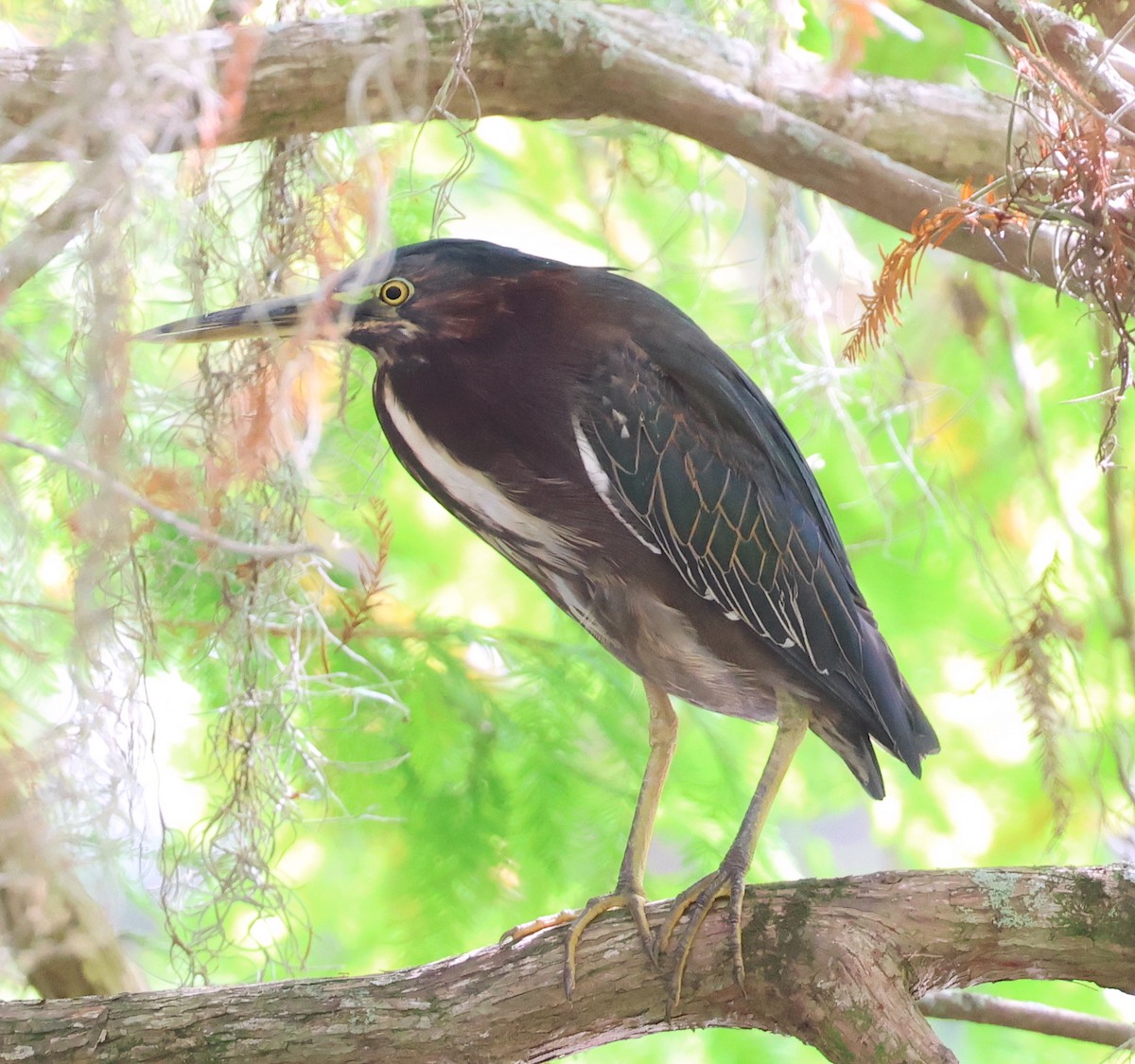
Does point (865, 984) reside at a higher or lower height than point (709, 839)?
lower

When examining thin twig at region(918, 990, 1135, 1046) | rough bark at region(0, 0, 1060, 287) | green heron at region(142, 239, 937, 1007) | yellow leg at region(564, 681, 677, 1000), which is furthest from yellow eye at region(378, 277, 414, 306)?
thin twig at region(918, 990, 1135, 1046)

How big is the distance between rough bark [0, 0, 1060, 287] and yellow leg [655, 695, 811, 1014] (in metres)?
0.61

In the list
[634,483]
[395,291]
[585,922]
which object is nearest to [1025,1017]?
[585,922]

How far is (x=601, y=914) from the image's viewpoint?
1448 mm

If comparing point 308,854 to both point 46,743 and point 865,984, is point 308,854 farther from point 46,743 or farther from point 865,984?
point 865,984

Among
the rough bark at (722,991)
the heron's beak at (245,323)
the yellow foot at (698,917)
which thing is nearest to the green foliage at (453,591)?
the heron's beak at (245,323)

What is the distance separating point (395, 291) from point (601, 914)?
76 cm

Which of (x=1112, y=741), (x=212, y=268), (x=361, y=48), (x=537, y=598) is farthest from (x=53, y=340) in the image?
(x=1112, y=741)

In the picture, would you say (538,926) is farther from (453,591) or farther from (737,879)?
(453,591)

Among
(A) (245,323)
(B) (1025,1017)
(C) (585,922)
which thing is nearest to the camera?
(A) (245,323)

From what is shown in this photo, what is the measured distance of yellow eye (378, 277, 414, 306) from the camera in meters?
1.35

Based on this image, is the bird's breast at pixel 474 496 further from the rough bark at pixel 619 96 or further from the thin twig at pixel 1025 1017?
the thin twig at pixel 1025 1017

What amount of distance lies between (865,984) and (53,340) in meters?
1.57

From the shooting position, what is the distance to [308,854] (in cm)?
266
